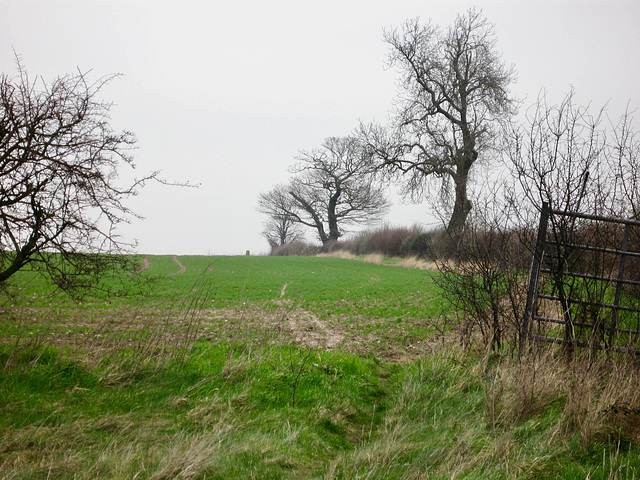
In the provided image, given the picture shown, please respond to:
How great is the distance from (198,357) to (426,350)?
13.7ft

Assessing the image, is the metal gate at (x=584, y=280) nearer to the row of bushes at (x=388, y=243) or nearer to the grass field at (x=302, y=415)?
the grass field at (x=302, y=415)

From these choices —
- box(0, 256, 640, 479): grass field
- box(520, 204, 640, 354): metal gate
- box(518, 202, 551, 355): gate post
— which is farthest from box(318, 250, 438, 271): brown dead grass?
box(0, 256, 640, 479): grass field

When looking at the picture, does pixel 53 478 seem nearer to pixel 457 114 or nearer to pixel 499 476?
pixel 499 476

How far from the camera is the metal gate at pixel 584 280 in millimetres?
5578

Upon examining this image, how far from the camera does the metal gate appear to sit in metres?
5.58

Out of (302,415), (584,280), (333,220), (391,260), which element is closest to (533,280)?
(584,280)

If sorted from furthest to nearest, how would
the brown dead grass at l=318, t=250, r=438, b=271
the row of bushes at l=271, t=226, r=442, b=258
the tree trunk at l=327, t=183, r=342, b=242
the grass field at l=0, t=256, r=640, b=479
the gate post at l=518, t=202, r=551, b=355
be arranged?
the tree trunk at l=327, t=183, r=342, b=242 < the row of bushes at l=271, t=226, r=442, b=258 < the brown dead grass at l=318, t=250, r=438, b=271 < the gate post at l=518, t=202, r=551, b=355 < the grass field at l=0, t=256, r=640, b=479

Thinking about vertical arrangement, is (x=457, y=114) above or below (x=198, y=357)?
above

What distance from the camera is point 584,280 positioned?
5715 mm

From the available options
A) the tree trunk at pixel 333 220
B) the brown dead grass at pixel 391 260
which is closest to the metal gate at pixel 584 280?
the brown dead grass at pixel 391 260

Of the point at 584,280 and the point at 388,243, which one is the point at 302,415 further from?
the point at 388,243

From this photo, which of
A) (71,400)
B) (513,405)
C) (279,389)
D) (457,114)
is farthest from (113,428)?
(457,114)

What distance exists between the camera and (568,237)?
571cm

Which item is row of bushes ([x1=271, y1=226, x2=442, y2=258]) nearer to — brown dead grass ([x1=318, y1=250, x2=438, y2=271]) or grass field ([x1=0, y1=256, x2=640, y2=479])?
brown dead grass ([x1=318, y1=250, x2=438, y2=271])
